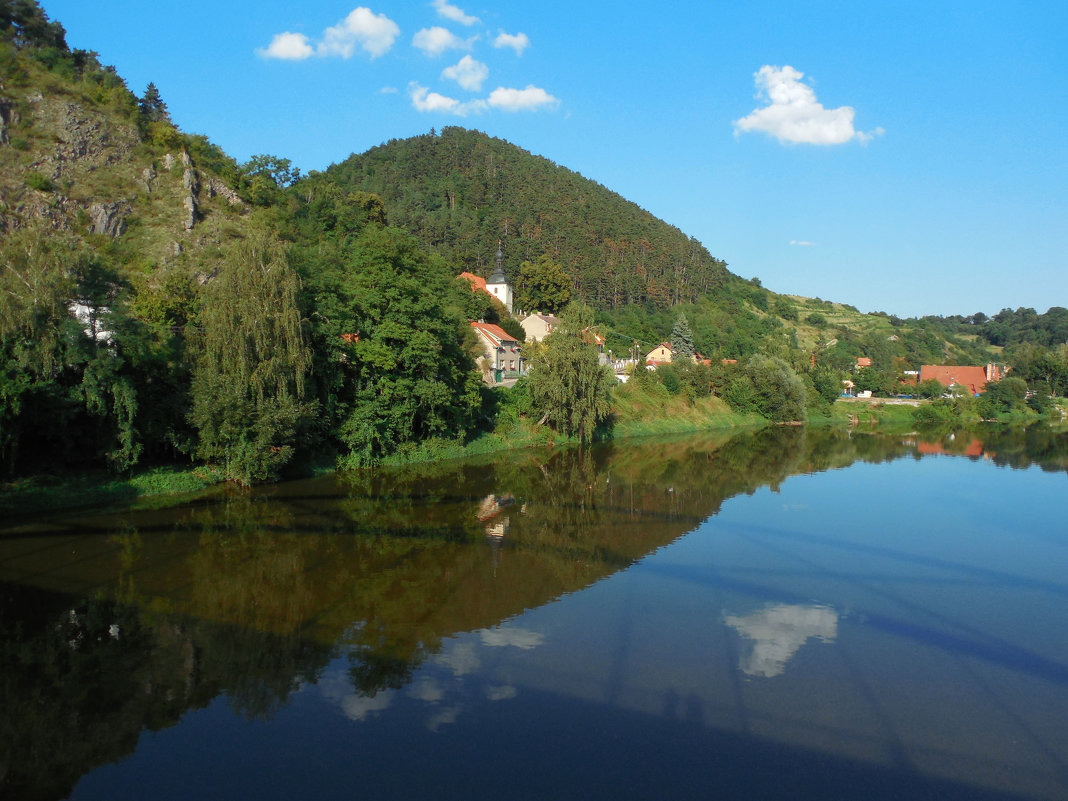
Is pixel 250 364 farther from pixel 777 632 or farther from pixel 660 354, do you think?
pixel 660 354

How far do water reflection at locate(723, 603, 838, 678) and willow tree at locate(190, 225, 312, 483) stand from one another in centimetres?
1606

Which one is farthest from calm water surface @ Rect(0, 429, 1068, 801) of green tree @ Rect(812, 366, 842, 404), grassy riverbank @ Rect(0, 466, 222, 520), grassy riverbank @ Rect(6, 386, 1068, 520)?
green tree @ Rect(812, 366, 842, 404)

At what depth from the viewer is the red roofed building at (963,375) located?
77.5 metres

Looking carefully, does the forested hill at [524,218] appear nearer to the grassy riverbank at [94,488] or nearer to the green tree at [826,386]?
the green tree at [826,386]

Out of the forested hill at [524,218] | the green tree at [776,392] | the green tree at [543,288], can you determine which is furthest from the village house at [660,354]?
the forested hill at [524,218]

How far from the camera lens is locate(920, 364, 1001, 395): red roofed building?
77500 mm

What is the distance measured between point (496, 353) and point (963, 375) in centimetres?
6442

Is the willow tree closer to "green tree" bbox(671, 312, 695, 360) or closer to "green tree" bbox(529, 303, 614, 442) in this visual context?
"green tree" bbox(529, 303, 614, 442)

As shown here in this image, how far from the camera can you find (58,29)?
2053 inches

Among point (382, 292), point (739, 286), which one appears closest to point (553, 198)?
point (739, 286)

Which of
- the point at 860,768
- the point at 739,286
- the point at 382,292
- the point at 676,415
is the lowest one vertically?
the point at 860,768

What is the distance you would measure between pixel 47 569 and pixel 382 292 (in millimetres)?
17333

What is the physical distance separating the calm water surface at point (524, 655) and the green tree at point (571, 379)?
15187 mm

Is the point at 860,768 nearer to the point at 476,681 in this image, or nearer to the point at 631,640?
the point at 631,640
